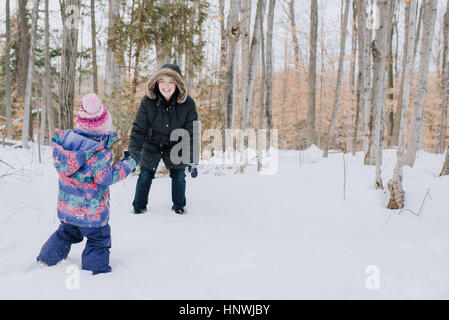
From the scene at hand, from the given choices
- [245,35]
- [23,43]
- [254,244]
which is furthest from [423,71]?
[23,43]

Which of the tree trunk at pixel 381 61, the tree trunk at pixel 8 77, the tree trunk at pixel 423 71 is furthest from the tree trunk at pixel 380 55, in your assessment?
the tree trunk at pixel 8 77

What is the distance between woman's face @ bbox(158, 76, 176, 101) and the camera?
10.6ft

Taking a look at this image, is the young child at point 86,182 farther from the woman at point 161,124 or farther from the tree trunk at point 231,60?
the tree trunk at point 231,60

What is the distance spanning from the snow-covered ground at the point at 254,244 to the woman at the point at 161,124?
0.31 meters

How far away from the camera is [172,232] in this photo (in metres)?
2.84

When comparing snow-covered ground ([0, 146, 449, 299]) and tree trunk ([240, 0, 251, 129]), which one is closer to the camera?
snow-covered ground ([0, 146, 449, 299])

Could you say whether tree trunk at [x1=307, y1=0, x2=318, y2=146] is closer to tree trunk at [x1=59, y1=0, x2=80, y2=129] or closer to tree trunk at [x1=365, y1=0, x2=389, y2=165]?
tree trunk at [x1=365, y1=0, x2=389, y2=165]

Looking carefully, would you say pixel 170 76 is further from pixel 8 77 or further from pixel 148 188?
pixel 8 77

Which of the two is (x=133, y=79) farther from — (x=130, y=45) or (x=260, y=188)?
(x=260, y=188)

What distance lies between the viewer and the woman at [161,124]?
10.7 feet

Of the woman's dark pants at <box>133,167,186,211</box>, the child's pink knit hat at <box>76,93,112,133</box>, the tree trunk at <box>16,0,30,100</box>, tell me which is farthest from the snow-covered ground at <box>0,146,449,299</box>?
the tree trunk at <box>16,0,30,100</box>

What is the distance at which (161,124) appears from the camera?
3.37m
